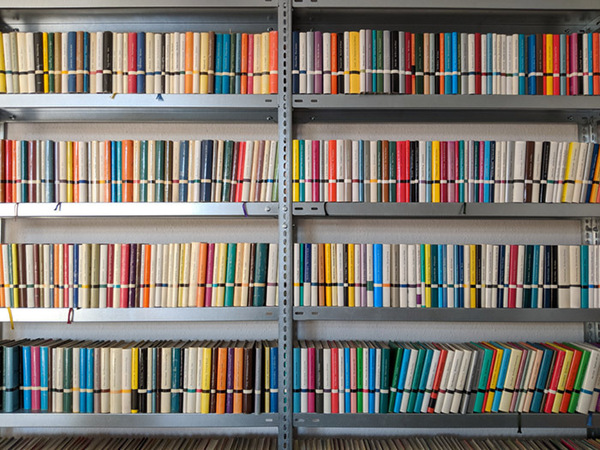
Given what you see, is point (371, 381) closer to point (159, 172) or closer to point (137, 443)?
point (137, 443)

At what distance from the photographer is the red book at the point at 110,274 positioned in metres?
1.42

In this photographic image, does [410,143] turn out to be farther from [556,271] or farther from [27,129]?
[27,129]

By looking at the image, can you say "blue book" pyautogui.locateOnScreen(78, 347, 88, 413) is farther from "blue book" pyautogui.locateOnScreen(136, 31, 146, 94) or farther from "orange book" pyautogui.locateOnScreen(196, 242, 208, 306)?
"blue book" pyautogui.locateOnScreen(136, 31, 146, 94)

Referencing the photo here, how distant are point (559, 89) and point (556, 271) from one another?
0.67 m

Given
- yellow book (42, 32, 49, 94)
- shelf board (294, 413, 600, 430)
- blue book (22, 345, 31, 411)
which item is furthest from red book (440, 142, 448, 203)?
blue book (22, 345, 31, 411)

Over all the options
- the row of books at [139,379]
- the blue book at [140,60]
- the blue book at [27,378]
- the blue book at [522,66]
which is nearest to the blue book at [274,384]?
the row of books at [139,379]

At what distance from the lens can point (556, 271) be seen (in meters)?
1.42

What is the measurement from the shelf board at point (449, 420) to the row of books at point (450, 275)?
1.27ft

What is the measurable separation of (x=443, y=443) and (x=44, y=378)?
1516 millimetres

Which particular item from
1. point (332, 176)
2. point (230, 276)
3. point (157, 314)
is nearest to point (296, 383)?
point (230, 276)

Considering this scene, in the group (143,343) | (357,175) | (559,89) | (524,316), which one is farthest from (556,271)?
(143,343)

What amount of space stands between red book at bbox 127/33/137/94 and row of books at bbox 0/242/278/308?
58 centimetres

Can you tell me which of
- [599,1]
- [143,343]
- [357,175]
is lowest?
[143,343]

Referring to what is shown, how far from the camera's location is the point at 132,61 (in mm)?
1436
